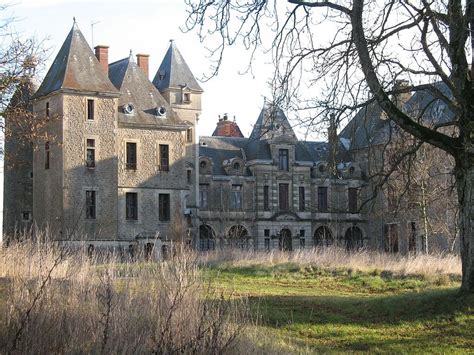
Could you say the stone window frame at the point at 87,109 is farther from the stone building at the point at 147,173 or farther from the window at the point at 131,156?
the window at the point at 131,156

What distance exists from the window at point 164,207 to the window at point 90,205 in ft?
11.6

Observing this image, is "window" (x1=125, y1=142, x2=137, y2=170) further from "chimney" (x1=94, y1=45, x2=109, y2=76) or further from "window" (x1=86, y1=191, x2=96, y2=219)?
"chimney" (x1=94, y1=45, x2=109, y2=76)

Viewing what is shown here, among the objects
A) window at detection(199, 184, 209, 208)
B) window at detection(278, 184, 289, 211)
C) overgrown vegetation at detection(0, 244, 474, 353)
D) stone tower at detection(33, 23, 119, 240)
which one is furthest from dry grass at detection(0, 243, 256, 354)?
window at detection(278, 184, 289, 211)

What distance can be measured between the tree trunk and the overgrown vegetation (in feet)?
1.20

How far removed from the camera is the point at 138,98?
129 ft

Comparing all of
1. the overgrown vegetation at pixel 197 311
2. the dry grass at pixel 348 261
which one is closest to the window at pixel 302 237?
the dry grass at pixel 348 261

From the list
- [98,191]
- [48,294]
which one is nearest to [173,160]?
[98,191]

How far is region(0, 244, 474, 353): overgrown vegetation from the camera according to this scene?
7.36 m

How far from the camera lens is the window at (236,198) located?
45812mm

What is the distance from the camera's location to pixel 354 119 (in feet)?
44.5

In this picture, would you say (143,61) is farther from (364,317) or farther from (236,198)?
(364,317)

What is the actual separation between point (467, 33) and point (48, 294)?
302 inches

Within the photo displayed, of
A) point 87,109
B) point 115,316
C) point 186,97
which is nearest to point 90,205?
point 87,109

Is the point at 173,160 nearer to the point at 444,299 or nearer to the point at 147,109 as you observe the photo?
the point at 147,109
